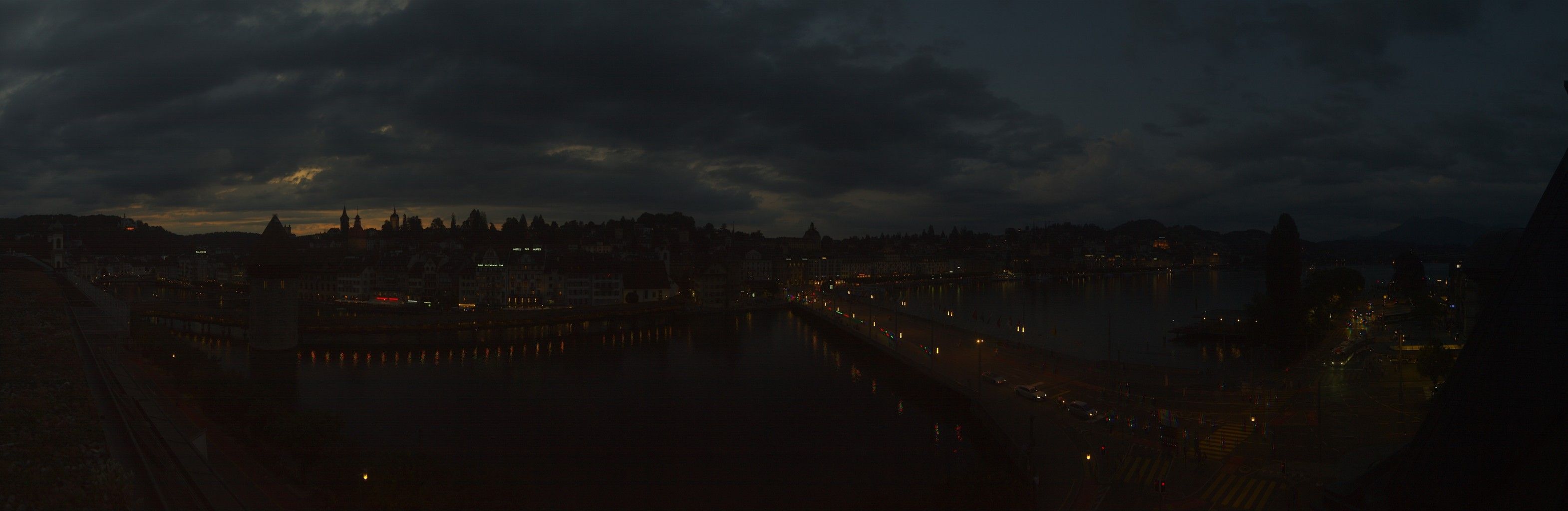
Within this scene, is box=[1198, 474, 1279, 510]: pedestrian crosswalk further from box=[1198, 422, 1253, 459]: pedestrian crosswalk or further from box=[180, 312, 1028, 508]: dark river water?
box=[180, 312, 1028, 508]: dark river water

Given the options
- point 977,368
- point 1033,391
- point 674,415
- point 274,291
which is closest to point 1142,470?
point 1033,391

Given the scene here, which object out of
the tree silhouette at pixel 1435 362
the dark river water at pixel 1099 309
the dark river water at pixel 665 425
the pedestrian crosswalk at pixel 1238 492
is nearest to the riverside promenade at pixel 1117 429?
the pedestrian crosswalk at pixel 1238 492

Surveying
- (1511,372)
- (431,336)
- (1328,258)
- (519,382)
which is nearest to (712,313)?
(431,336)

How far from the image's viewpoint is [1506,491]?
2.14m

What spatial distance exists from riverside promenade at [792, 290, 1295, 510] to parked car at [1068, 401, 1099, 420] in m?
0.08

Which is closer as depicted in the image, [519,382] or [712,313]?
[519,382]

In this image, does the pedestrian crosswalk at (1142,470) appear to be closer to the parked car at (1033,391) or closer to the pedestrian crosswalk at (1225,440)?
the pedestrian crosswalk at (1225,440)

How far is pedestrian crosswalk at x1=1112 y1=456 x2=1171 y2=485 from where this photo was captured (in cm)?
642

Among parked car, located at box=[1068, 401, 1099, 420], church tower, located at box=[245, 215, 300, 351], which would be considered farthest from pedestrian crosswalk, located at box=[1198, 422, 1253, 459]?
church tower, located at box=[245, 215, 300, 351]

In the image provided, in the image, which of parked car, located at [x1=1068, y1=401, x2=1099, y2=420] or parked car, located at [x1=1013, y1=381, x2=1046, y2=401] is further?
parked car, located at [x1=1013, y1=381, x2=1046, y2=401]

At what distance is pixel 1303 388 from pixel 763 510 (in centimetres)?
869

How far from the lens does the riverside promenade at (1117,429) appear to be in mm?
6062

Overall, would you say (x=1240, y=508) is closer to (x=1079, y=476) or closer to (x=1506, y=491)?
(x=1079, y=476)

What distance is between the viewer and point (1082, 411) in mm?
8727
